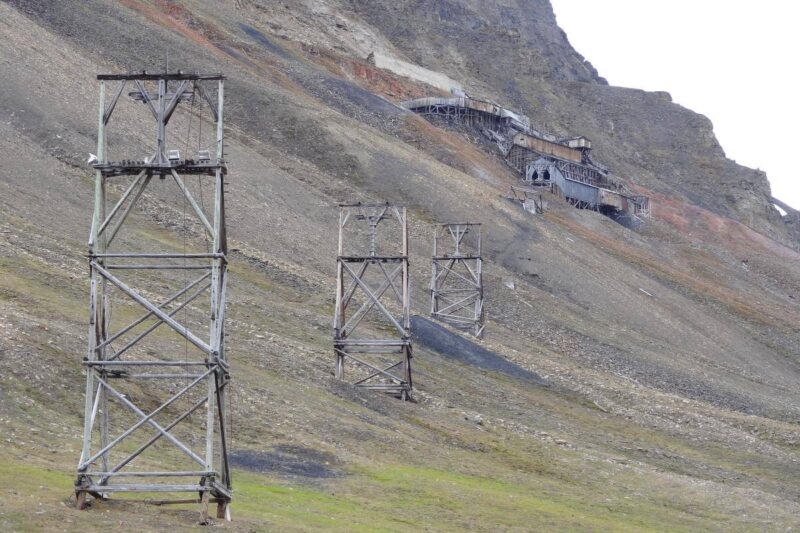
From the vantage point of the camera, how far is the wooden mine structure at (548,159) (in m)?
128

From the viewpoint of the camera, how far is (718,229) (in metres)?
147

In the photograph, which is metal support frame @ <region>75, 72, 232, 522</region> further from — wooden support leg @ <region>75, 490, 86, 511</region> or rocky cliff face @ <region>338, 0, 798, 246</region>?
rocky cliff face @ <region>338, 0, 798, 246</region>

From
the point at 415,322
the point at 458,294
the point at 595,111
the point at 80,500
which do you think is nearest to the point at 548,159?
the point at 458,294

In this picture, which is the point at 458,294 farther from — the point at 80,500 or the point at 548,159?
the point at 548,159

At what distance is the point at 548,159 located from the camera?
131 metres

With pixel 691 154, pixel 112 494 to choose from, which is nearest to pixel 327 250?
pixel 112 494

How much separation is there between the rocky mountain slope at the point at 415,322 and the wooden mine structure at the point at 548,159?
181 inches

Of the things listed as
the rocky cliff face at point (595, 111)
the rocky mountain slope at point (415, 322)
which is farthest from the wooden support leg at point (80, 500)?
the rocky cliff face at point (595, 111)

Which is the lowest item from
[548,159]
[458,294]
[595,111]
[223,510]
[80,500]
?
[223,510]

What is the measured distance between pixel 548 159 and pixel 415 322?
72617mm

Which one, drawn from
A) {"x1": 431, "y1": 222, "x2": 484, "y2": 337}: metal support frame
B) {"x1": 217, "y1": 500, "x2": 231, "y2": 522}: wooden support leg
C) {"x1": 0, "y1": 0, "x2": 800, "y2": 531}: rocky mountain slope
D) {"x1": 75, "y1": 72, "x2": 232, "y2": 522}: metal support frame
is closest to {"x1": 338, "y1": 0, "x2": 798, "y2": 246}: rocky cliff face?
{"x1": 0, "y1": 0, "x2": 800, "y2": 531}: rocky mountain slope

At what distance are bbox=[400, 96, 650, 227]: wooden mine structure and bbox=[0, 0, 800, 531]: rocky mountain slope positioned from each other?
15.1ft

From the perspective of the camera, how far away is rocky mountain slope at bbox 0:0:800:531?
3403cm

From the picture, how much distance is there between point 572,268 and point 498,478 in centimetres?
4762
